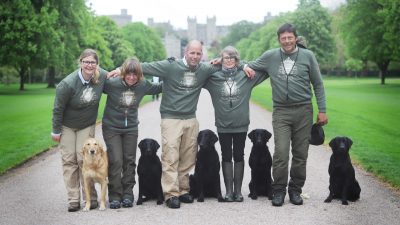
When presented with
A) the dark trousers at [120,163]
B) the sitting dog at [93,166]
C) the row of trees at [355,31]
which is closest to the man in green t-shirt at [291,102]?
the dark trousers at [120,163]

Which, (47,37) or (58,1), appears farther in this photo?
(58,1)

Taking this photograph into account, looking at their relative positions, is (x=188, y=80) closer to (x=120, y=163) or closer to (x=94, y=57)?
(x=94, y=57)

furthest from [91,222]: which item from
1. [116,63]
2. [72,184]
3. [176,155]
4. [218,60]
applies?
[116,63]

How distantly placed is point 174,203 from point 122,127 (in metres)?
1.20

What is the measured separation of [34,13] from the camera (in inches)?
1492

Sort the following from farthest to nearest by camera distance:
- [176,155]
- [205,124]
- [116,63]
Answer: [116,63] → [205,124] → [176,155]

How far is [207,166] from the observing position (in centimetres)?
707

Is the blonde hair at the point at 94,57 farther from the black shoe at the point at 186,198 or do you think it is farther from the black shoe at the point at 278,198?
the black shoe at the point at 278,198

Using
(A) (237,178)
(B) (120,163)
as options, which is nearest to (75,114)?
(B) (120,163)

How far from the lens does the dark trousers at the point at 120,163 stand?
692 cm

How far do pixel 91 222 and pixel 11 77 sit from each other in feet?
196

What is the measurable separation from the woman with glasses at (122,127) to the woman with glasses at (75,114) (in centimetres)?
23

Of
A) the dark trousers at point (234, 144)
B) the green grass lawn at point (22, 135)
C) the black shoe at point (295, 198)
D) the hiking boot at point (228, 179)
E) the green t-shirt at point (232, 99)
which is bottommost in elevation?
the green grass lawn at point (22, 135)

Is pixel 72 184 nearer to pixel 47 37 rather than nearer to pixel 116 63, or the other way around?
pixel 47 37
